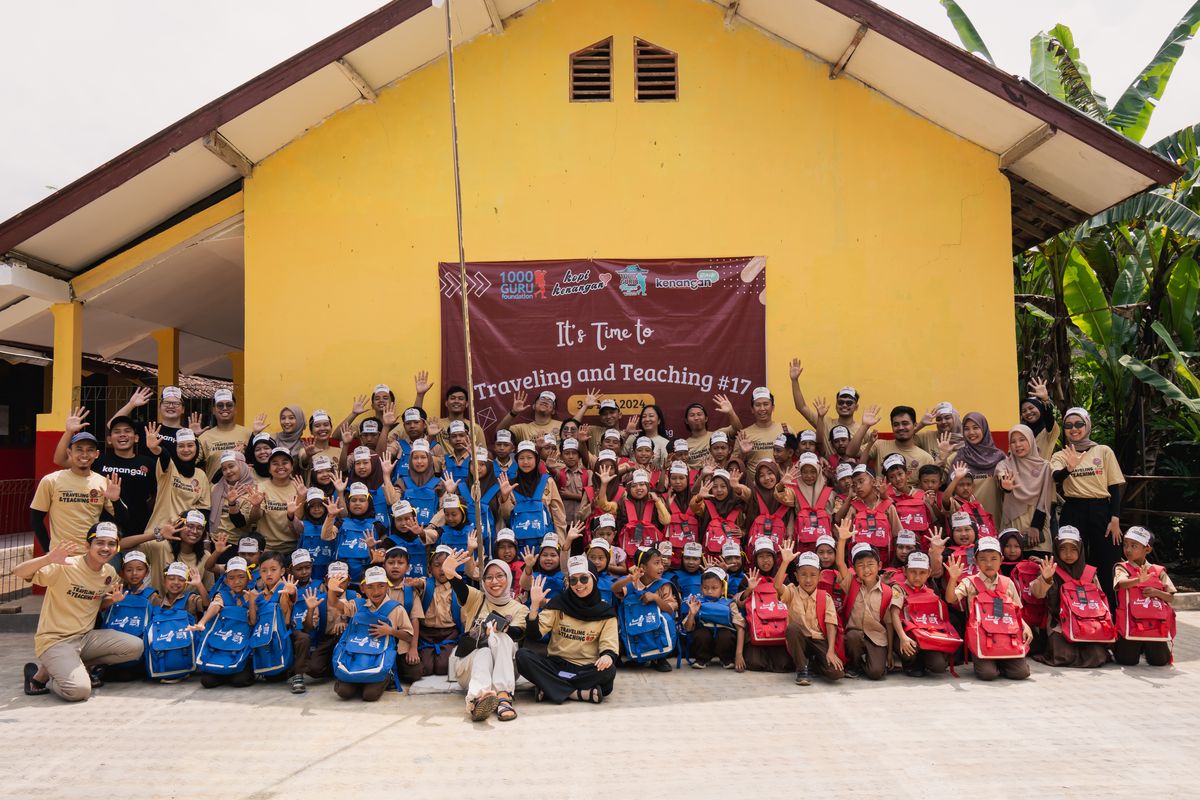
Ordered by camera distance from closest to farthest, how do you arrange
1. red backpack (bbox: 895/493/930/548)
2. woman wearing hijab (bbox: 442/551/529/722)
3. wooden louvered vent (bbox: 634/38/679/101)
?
woman wearing hijab (bbox: 442/551/529/722)
red backpack (bbox: 895/493/930/548)
wooden louvered vent (bbox: 634/38/679/101)

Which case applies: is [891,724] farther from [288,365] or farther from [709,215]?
[288,365]

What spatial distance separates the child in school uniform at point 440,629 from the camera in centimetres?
673

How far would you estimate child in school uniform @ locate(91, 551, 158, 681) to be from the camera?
6738mm

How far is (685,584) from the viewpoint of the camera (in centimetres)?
729

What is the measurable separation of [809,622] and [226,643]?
13.9ft

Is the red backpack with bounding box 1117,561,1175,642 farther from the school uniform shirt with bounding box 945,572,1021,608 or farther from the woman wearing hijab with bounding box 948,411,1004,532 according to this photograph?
the woman wearing hijab with bounding box 948,411,1004,532

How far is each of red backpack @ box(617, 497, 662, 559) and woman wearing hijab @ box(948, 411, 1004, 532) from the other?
273 centimetres

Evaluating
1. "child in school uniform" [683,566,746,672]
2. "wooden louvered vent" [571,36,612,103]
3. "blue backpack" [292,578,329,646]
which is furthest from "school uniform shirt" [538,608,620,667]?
"wooden louvered vent" [571,36,612,103]

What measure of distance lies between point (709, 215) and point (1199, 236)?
545 cm

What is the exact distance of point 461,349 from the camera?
9.52 metres

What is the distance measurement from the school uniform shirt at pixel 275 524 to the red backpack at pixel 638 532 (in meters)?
2.75

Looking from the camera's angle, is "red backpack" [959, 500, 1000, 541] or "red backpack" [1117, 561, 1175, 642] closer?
"red backpack" [1117, 561, 1175, 642]

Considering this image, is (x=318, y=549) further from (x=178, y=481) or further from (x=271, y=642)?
(x=178, y=481)

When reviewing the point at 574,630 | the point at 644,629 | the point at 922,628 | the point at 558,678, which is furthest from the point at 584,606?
the point at 922,628
